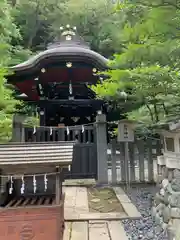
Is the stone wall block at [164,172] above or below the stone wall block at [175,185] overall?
above

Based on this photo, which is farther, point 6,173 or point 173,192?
point 173,192

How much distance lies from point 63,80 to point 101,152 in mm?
2948

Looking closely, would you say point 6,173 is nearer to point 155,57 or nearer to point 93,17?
point 155,57

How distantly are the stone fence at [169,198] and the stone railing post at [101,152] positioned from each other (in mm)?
2944

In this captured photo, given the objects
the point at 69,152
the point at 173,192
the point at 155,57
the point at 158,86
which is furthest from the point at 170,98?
the point at 69,152

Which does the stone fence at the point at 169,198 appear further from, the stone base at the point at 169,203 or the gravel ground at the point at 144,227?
the gravel ground at the point at 144,227

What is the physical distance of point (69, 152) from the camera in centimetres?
320

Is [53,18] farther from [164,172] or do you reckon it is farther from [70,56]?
[164,172]

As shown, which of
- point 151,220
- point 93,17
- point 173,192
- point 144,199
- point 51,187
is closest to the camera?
point 173,192

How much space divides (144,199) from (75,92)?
488 centimetres

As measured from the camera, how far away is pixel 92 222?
4.22 meters

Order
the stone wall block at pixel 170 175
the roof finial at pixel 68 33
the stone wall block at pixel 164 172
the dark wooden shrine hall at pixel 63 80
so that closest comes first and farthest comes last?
the stone wall block at pixel 170 175 < the stone wall block at pixel 164 172 < the dark wooden shrine hall at pixel 63 80 < the roof finial at pixel 68 33

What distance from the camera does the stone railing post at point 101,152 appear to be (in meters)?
7.41

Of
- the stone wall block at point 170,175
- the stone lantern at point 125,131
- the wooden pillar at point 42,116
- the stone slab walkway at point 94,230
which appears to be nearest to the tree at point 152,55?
the stone lantern at point 125,131
